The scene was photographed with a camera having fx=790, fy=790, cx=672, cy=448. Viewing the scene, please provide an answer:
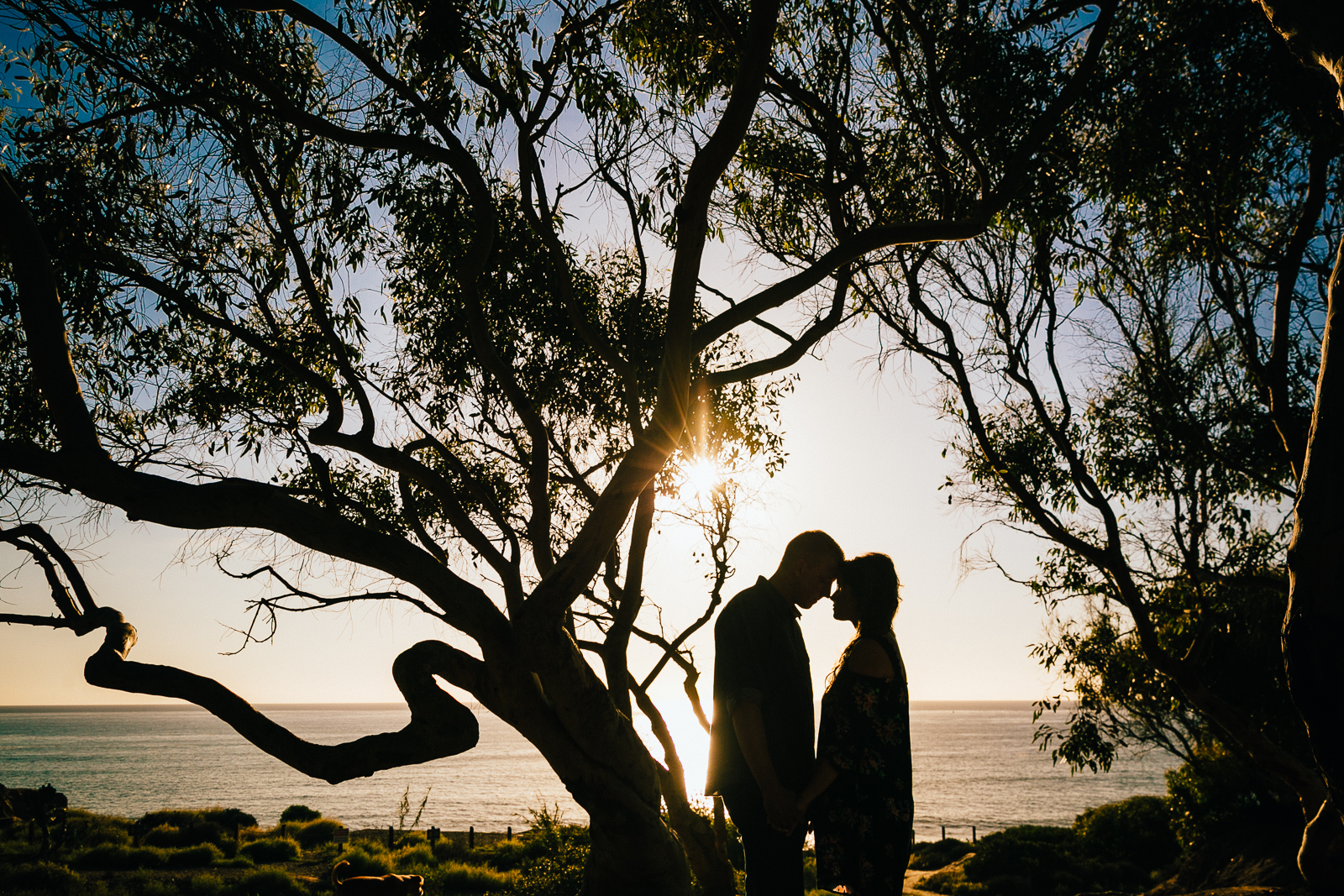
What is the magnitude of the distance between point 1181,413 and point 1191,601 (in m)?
2.76

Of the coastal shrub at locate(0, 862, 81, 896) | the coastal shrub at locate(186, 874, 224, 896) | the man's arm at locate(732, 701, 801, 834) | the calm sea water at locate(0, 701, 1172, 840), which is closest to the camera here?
the man's arm at locate(732, 701, 801, 834)

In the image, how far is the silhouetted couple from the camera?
305 cm

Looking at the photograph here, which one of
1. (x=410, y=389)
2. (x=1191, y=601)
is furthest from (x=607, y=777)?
(x=1191, y=601)

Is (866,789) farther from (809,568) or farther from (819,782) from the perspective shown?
(809,568)

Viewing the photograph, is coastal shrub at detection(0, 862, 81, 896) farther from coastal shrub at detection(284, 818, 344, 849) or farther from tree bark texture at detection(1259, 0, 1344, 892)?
tree bark texture at detection(1259, 0, 1344, 892)

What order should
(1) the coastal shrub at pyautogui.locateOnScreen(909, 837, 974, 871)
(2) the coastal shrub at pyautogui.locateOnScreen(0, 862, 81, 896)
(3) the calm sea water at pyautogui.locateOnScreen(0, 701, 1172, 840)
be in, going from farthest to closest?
(3) the calm sea water at pyautogui.locateOnScreen(0, 701, 1172, 840)
(1) the coastal shrub at pyautogui.locateOnScreen(909, 837, 974, 871)
(2) the coastal shrub at pyautogui.locateOnScreen(0, 862, 81, 896)

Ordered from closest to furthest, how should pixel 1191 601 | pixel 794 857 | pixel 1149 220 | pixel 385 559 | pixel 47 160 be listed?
pixel 794 857, pixel 385 559, pixel 47 160, pixel 1149 220, pixel 1191 601

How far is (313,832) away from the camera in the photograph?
26.8m

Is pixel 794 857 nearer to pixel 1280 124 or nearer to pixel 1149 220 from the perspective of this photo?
pixel 1280 124

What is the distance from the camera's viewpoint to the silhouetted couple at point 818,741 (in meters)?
3.05

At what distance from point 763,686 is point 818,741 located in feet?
1.07

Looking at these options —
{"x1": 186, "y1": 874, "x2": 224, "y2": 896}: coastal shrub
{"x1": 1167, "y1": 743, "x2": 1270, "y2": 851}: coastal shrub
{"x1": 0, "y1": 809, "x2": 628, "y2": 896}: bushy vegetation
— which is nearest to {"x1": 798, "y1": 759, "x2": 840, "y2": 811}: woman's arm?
{"x1": 0, "y1": 809, "x2": 628, "y2": 896}: bushy vegetation

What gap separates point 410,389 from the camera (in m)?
9.38

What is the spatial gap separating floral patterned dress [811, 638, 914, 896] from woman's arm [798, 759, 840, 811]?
23 mm
